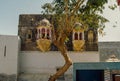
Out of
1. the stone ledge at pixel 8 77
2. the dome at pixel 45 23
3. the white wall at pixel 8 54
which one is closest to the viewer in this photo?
the stone ledge at pixel 8 77

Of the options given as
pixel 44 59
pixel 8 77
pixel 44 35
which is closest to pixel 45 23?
pixel 44 35

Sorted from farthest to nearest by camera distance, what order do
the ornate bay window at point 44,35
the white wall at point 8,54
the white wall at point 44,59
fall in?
the white wall at point 44,59 < the ornate bay window at point 44,35 < the white wall at point 8,54

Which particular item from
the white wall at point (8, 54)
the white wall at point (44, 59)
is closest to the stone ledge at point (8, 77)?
the white wall at point (8, 54)

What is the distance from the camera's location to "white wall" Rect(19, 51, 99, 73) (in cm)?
2961

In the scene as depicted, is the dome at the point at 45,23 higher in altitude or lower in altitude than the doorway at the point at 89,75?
higher

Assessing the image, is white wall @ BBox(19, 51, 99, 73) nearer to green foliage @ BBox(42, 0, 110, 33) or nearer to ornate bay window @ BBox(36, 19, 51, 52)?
ornate bay window @ BBox(36, 19, 51, 52)

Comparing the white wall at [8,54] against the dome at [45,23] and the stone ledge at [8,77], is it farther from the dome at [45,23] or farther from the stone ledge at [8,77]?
the dome at [45,23]

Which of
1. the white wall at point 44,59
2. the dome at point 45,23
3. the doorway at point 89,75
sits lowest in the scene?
the doorway at point 89,75

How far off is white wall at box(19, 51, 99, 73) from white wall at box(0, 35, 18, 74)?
4.04 feet

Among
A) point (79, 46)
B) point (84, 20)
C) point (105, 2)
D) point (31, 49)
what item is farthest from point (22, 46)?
point (105, 2)

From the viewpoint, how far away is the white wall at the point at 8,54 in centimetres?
2839

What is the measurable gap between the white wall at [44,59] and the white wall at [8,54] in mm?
1232

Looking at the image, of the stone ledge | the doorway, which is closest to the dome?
the stone ledge

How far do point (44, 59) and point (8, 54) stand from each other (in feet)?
11.1
